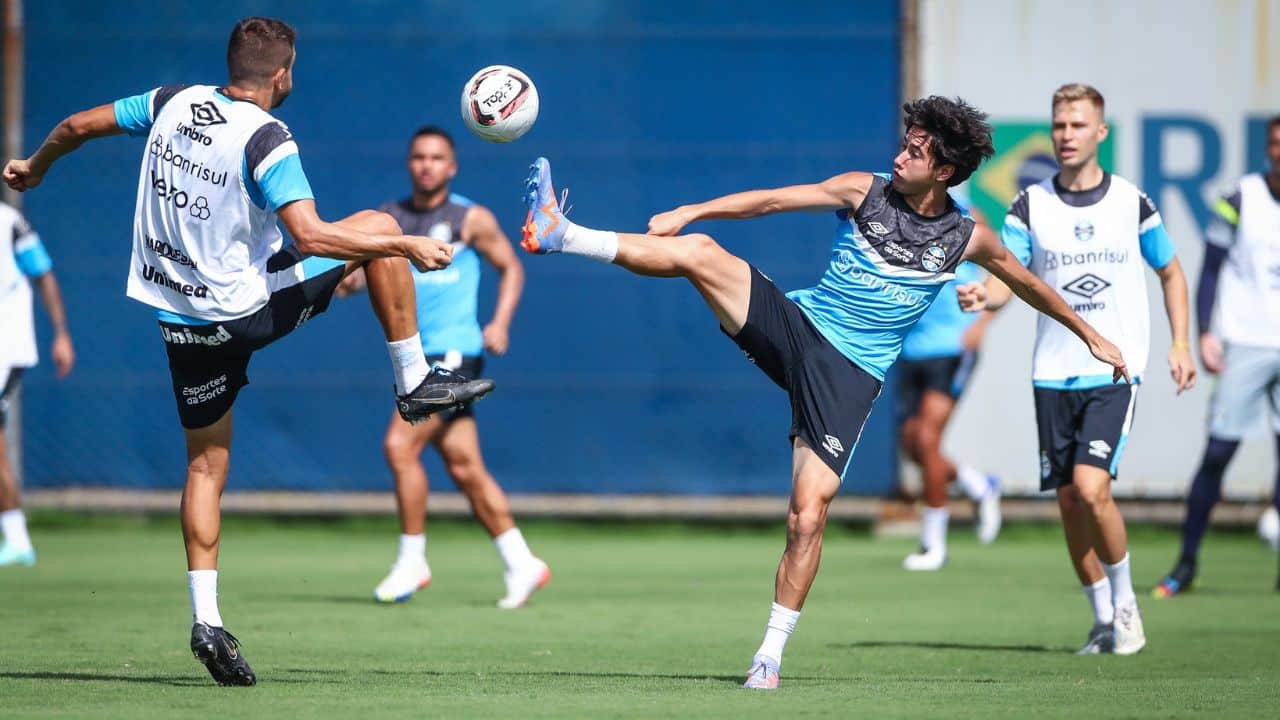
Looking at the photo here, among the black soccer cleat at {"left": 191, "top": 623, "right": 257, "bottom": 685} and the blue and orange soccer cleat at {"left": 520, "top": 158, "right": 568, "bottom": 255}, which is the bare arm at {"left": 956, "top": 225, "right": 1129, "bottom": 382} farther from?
the black soccer cleat at {"left": 191, "top": 623, "right": 257, "bottom": 685}

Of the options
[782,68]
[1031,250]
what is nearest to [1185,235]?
[782,68]

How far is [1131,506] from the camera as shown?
14.3m

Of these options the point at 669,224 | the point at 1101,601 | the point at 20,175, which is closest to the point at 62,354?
the point at 20,175

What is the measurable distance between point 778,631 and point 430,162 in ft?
14.4

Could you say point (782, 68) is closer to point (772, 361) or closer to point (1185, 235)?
point (1185, 235)

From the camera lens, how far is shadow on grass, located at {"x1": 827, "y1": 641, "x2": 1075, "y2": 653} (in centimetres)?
788

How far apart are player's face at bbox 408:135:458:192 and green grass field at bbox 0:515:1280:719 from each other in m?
2.41

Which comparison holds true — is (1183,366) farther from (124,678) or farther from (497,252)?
(124,678)

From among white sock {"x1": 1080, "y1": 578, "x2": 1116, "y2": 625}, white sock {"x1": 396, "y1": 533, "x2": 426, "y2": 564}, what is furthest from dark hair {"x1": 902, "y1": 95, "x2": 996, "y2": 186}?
white sock {"x1": 396, "y1": 533, "x2": 426, "y2": 564}

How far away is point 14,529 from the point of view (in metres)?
11.6

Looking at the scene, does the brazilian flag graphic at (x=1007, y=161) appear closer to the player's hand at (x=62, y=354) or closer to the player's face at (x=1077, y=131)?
the player's face at (x=1077, y=131)

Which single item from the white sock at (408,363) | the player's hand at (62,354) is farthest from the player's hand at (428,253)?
the player's hand at (62,354)

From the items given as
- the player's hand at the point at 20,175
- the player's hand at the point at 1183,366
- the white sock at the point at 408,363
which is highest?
the player's hand at the point at 20,175

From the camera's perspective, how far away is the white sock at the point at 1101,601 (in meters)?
7.93
